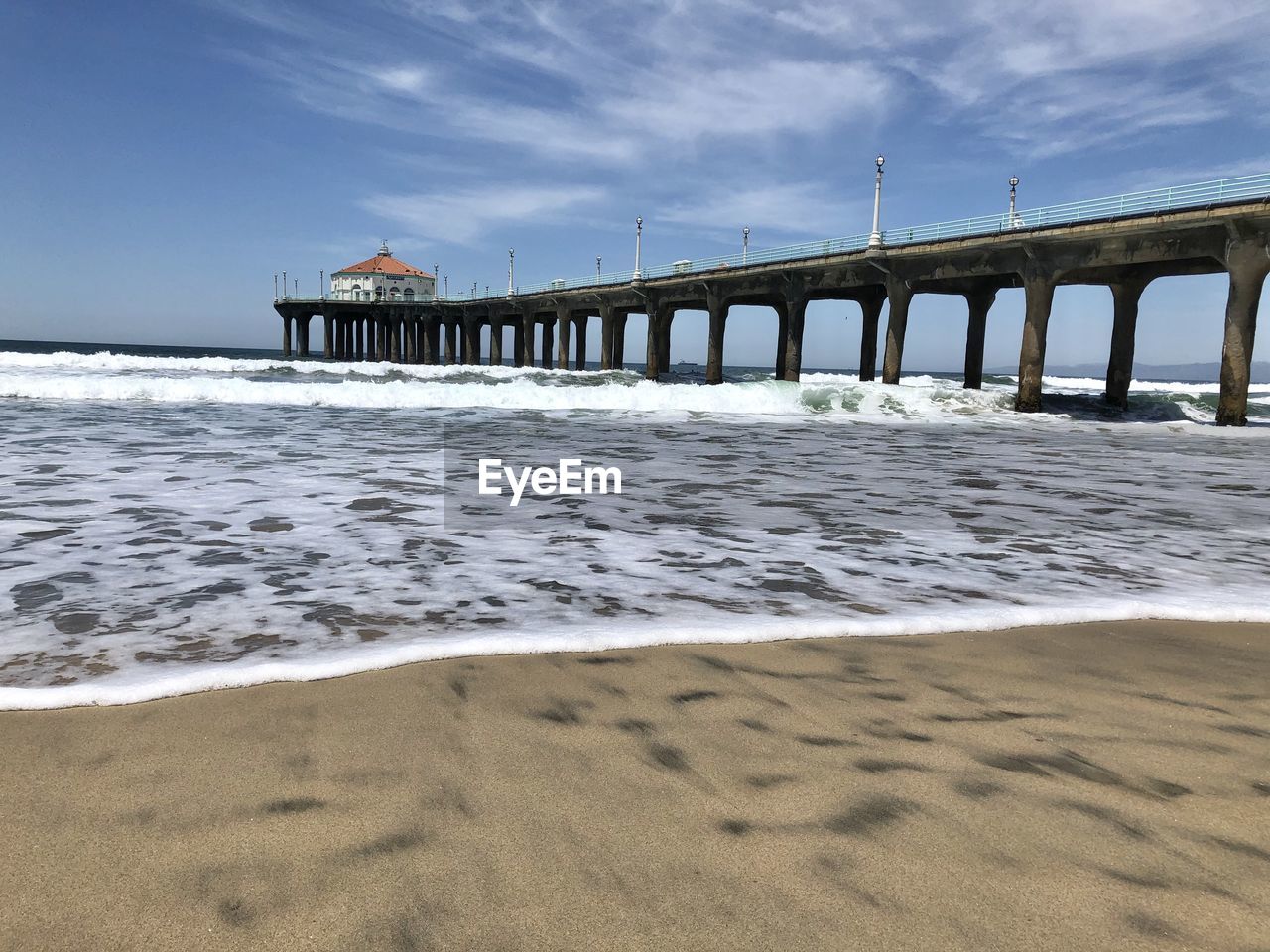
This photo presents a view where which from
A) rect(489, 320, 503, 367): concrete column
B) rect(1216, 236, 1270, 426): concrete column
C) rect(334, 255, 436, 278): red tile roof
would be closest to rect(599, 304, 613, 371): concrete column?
rect(489, 320, 503, 367): concrete column

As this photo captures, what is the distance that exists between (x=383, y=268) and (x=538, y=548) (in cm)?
11363

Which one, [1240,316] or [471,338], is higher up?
[471,338]

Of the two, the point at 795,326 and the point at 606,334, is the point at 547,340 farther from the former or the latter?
the point at 795,326

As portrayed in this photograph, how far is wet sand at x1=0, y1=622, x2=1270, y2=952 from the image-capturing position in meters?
1.73

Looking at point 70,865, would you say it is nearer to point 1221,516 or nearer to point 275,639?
point 275,639

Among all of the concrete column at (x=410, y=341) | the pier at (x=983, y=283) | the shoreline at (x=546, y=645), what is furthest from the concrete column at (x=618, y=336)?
the shoreline at (x=546, y=645)

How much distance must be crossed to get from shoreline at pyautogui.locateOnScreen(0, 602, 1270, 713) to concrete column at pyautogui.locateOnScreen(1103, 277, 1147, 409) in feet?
106

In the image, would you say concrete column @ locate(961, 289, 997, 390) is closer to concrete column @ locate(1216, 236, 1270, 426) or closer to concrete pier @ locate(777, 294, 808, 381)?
concrete pier @ locate(777, 294, 808, 381)

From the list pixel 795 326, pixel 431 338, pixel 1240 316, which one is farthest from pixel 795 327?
pixel 431 338

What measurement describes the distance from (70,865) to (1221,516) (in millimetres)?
9388

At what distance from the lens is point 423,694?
3.02 meters

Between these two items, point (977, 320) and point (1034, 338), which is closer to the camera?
point (1034, 338)

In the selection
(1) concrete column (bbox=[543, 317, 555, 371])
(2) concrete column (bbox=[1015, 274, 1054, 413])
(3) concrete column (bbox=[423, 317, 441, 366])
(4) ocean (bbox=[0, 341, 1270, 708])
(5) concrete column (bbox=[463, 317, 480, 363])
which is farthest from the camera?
(3) concrete column (bbox=[423, 317, 441, 366])

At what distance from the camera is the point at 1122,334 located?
31.5 meters
